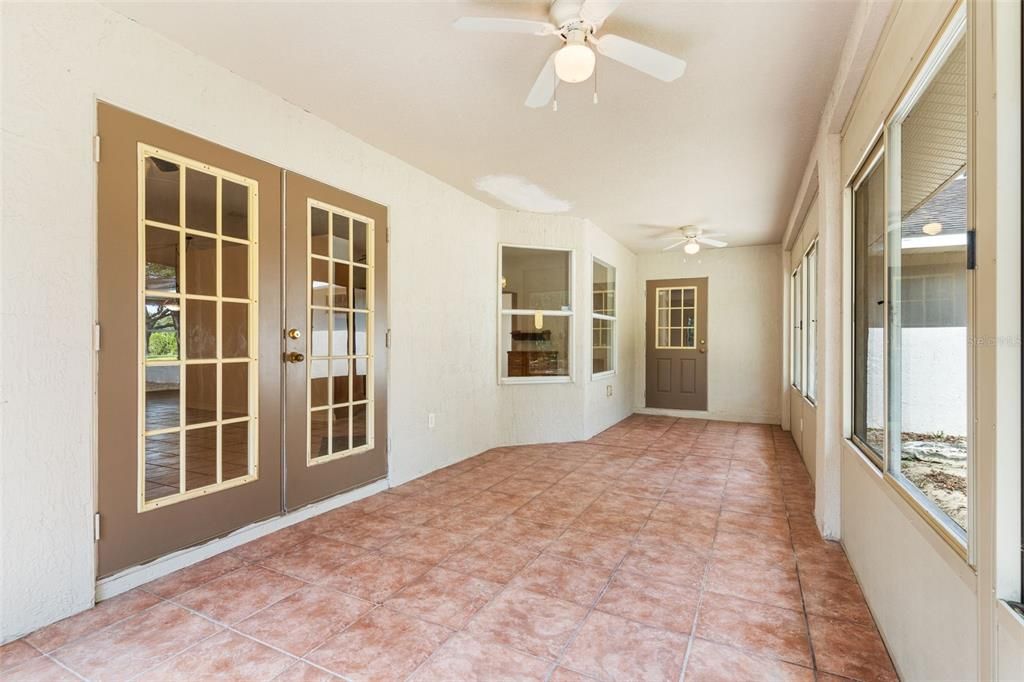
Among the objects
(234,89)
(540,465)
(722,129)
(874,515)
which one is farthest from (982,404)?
(540,465)

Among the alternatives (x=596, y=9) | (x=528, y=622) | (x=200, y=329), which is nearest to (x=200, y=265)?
(x=200, y=329)

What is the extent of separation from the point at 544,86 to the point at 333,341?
2073 millimetres

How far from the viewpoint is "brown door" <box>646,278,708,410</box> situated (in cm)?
739

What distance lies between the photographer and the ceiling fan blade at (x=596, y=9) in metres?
1.80

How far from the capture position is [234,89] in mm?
2676

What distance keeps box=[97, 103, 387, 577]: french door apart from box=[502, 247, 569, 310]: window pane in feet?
7.10

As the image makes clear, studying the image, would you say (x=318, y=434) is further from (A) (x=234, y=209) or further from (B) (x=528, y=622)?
(B) (x=528, y=622)

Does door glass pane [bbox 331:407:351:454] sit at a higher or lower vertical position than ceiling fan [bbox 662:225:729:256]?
lower

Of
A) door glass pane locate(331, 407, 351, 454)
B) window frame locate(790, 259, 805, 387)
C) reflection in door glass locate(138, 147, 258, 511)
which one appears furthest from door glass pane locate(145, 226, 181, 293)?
window frame locate(790, 259, 805, 387)

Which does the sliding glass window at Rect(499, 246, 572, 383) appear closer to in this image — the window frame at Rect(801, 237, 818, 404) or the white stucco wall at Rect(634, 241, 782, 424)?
the window frame at Rect(801, 237, 818, 404)

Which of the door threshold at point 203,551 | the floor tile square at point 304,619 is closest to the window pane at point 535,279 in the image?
the door threshold at point 203,551

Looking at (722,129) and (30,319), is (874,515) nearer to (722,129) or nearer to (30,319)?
(722,129)

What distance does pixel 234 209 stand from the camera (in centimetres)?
269

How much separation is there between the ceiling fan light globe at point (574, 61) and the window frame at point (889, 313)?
3.59ft
